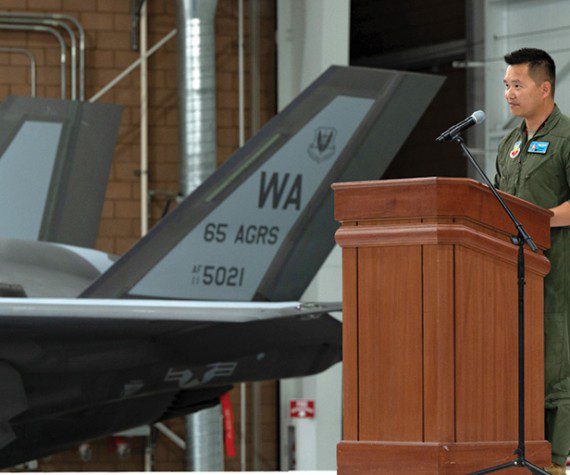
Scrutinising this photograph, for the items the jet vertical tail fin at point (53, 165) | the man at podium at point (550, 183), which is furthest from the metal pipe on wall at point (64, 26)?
the man at podium at point (550, 183)

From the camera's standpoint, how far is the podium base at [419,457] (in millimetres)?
2707

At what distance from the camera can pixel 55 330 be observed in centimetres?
518

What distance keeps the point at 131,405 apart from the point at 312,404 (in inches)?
144

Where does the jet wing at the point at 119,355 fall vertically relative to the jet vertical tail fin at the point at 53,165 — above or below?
below

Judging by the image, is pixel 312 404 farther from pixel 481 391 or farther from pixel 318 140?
pixel 481 391

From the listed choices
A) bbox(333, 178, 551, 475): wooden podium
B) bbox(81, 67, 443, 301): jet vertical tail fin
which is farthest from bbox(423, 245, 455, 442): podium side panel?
bbox(81, 67, 443, 301): jet vertical tail fin

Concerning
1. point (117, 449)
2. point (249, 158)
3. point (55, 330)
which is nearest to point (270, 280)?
point (249, 158)

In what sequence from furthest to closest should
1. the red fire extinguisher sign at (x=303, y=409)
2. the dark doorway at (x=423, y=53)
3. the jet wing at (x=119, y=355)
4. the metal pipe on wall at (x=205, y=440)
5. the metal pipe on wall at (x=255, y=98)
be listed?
1. the dark doorway at (x=423, y=53)
2. the metal pipe on wall at (x=255, y=98)
3. the red fire extinguisher sign at (x=303, y=409)
4. the metal pipe on wall at (x=205, y=440)
5. the jet wing at (x=119, y=355)

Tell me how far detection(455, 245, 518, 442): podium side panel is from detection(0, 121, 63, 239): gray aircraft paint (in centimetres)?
515

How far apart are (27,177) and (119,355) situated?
258cm

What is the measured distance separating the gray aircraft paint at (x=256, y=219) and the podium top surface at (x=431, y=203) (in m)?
3.15

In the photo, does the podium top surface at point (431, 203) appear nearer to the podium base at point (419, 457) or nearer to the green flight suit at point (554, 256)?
the green flight suit at point (554, 256)

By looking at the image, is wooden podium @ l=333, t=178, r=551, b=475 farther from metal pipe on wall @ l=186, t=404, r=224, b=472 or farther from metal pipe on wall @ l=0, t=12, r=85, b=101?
metal pipe on wall @ l=0, t=12, r=85, b=101

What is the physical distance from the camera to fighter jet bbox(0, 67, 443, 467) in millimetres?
5250
